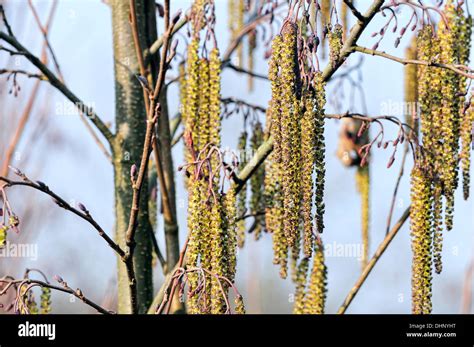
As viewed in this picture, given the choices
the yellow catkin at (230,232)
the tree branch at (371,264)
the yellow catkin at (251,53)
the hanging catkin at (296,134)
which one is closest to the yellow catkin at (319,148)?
the hanging catkin at (296,134)

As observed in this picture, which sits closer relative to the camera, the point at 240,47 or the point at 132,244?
the point at 132,244

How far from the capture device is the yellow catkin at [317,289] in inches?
76.7

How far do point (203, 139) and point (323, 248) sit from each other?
20.2 inches

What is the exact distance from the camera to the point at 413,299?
163 cm

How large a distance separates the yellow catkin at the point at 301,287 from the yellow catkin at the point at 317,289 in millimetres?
13

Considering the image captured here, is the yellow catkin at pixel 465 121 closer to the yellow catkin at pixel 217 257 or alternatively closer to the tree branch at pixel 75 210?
the yellow catkin at pixel 217 257

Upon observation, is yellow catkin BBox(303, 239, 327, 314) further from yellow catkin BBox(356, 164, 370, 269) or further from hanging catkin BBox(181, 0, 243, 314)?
hanging catkin BBox(181, 0, 243, 314)

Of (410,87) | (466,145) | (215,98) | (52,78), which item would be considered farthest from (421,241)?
(52,78)

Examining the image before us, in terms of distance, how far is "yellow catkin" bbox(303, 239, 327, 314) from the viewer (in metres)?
1.95

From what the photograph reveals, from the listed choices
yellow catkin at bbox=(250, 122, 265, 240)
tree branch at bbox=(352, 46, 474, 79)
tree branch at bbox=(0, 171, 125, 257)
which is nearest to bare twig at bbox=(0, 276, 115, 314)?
tree branch at bbox=(0, 171, 125, 257)

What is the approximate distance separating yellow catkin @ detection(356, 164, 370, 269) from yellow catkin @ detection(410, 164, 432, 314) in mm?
628

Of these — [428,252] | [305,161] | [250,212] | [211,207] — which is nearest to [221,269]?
[211,207]
